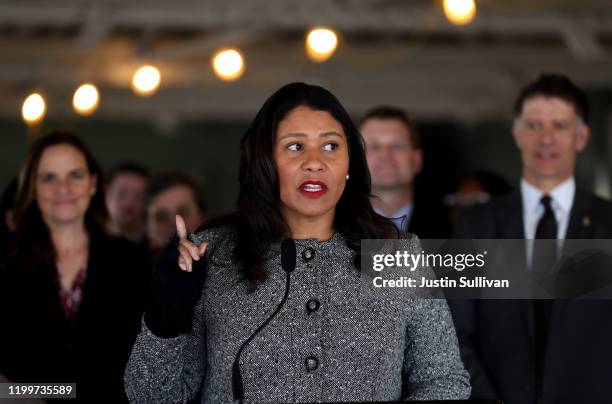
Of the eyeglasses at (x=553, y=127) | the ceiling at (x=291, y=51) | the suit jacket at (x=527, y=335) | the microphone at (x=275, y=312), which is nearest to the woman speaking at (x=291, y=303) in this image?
the microphone at (x=275, y=312)

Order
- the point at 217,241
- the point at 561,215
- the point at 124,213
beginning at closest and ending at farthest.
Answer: the point at 217,241 → the point at 561,215 → the point at 124,213

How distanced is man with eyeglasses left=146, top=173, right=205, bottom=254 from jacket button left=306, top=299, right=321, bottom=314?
255cm

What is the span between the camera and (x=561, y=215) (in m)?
3.27

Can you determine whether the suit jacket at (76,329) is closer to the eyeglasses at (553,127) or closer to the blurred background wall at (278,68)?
the eyeglasses at (553,127)

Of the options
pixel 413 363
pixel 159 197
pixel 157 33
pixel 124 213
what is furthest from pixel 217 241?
pixel 157 33

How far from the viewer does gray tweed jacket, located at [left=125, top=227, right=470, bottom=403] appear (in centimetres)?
205

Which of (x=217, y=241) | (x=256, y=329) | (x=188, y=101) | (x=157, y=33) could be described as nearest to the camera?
(x=256, y=329)

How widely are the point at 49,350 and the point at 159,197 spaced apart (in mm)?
1661

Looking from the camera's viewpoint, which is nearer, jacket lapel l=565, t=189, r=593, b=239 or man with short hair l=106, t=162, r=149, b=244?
jacket lapel l=565, t=189, r=593, b=239

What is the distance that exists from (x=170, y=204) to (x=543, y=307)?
2181mm

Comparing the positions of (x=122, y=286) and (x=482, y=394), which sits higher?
(x=122, y=286)

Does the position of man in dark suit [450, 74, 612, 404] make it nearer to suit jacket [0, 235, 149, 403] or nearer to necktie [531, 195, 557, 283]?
necktie [531, 195, 557, 283]

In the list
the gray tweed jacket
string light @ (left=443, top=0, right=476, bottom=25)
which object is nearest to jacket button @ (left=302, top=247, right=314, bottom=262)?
the gray tweed jacket

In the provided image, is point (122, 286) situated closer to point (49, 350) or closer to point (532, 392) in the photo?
point (49, 350)
